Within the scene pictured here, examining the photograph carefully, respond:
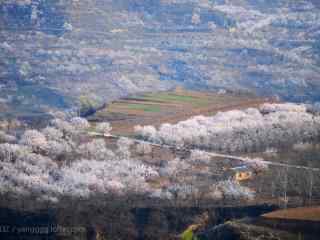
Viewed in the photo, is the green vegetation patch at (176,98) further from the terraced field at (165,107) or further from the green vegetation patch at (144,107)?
the green vegetation patch at (144,107)

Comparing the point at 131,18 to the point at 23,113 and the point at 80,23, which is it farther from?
the point at 23,113

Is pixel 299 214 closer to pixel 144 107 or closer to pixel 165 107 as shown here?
pixel 165 107

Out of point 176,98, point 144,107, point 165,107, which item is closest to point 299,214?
point 165,107

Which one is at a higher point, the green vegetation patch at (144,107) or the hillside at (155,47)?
the hillside at (155,47)

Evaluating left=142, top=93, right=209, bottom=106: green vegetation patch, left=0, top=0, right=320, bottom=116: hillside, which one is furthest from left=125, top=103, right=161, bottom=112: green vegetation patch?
left=0, top=0, right=320, bottom=116: hillside

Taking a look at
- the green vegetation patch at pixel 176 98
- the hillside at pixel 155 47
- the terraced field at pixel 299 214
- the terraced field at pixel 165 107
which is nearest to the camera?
the terraced field at pixel 299 214

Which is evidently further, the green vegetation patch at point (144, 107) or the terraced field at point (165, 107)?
the green vegetation patch at point (144, 107)

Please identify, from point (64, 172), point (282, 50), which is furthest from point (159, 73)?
point (64, 172)

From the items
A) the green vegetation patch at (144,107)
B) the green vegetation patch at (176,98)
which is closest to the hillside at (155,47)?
the green vegetation patch at (176,98)

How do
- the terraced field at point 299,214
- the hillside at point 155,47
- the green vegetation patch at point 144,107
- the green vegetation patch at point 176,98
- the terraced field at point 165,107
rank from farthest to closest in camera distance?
the hillside at point 155,47 < the green vegetation patch at point 176,98 < the green vegetation patch at point 144,107 < the terraced field at point 165,107 < the terraced field at point 299,214
